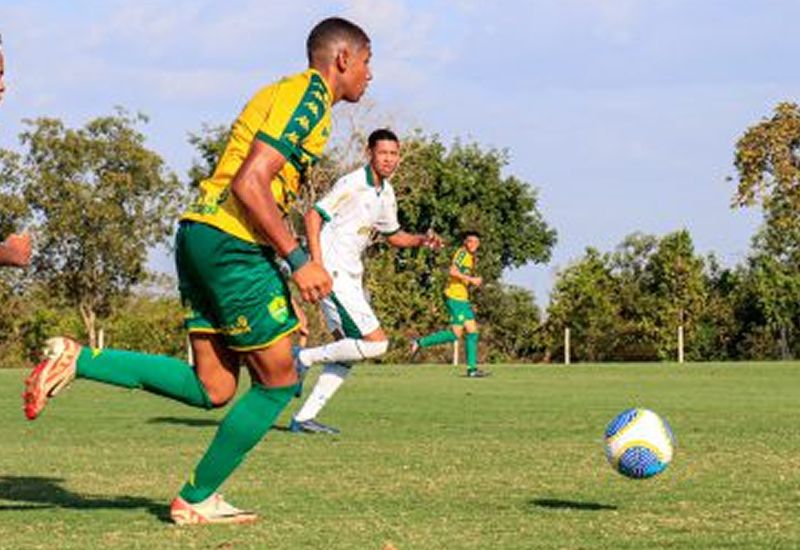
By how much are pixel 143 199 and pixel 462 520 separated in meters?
55.8

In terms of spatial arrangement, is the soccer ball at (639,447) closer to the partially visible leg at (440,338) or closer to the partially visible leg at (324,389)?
the partially visible leg at (324,389)

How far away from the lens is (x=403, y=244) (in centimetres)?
1300

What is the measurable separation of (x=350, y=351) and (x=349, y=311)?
1.26ft

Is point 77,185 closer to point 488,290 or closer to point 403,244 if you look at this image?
point 488,290

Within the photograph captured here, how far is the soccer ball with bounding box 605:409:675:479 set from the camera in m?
7.53

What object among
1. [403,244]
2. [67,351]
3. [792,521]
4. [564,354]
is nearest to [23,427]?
[403,244]

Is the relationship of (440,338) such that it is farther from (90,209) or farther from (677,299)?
A: (90,209)

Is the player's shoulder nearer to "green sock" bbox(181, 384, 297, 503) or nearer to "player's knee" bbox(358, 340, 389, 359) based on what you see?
"green sock" bbox(181, 384, 297, 503)

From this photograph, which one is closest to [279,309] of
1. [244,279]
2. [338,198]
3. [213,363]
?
[244,279]

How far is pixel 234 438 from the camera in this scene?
266 inches

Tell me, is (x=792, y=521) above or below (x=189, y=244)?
below

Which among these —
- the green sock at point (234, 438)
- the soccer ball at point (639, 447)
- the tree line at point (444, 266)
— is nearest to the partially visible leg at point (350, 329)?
the soccer ball at point (639, 447)

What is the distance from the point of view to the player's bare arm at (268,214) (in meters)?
6.21

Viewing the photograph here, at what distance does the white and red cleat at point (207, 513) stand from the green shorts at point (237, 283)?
691mm
